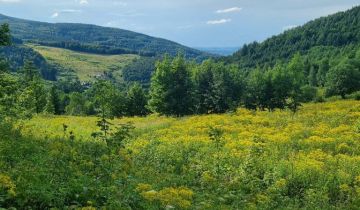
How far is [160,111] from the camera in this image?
191 feet

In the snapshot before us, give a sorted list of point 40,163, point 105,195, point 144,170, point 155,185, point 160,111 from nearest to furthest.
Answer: point 105,195, point 40,163, point 155,185, point 144,170, point 160,111

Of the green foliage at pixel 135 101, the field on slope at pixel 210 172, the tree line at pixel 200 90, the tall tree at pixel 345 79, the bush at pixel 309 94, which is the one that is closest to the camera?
the field on slope at pixel 210 172

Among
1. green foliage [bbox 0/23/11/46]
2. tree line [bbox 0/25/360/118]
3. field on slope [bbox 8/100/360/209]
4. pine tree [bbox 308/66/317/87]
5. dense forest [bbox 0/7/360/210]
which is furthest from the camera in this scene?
pine tree [bbox 308/66/317/87]

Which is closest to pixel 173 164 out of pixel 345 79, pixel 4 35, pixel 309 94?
pixel 4 35

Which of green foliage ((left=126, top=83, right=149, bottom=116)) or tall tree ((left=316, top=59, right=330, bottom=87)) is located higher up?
tall tree ((left=316, top=59, right=330, bottom=87))

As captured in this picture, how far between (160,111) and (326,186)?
44.0 meters

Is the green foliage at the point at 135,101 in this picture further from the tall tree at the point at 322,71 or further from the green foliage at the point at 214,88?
the tall tree at the point at 322,71

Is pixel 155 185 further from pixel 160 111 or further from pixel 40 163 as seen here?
pixel 160 111

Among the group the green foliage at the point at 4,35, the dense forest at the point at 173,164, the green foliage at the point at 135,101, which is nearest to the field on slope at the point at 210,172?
the dense forest at the point at 173,164

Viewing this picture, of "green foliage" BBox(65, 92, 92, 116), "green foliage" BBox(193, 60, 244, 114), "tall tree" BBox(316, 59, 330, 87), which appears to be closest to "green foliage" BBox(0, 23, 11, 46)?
"green foliage" BBox(193, 60, 244, 114)

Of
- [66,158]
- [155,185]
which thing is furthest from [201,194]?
[66,158]

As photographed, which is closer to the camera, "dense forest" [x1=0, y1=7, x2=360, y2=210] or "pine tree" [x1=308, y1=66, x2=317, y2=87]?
"dense forest" [x1=0, y1=7, x2=360, y2=210]

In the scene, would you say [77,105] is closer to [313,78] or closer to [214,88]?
[214,88]

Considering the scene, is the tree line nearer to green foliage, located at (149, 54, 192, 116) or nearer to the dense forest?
green foliage, located at (149, 54, 192, 116)
